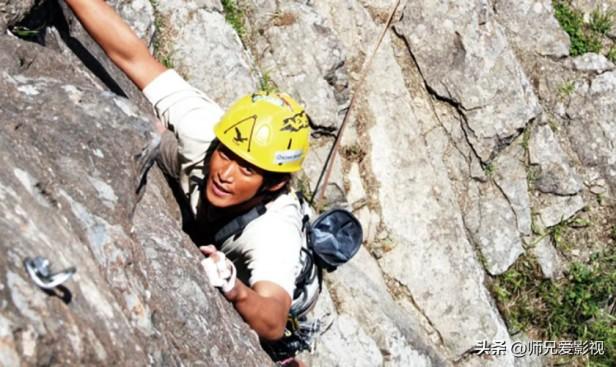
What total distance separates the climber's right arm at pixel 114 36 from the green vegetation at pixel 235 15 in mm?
3181

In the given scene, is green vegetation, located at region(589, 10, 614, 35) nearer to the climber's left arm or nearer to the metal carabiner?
the climber's left arm

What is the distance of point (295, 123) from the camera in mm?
5871

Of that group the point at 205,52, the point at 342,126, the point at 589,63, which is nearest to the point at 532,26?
the point at 589,63

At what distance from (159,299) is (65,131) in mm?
833

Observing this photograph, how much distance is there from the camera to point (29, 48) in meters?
4.97

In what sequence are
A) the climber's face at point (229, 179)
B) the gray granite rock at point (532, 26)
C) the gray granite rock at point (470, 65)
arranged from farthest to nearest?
the gray granite rock at point (532, 26) → the gray granite rock at point (470, 65) → the climber's face at point (229, 179)

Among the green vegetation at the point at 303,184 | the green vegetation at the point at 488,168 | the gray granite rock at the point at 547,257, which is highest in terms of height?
the green vegetation at the point at 488,168

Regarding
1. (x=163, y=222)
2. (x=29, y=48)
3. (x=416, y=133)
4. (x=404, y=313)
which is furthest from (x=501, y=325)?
(x=29, y=48)

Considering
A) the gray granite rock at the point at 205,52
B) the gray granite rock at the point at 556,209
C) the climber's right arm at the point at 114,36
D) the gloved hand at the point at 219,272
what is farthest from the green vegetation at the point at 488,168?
the gloved hand at the point at 219,272

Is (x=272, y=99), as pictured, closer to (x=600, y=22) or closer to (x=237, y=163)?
(x=237, y=163)

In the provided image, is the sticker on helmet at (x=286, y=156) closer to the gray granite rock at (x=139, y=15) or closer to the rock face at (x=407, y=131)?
the rock face at (x=407, y=131)

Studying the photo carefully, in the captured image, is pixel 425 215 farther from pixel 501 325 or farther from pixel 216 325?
pixel 216 325

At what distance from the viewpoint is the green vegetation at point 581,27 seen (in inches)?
440

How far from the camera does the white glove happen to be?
4953 mm
